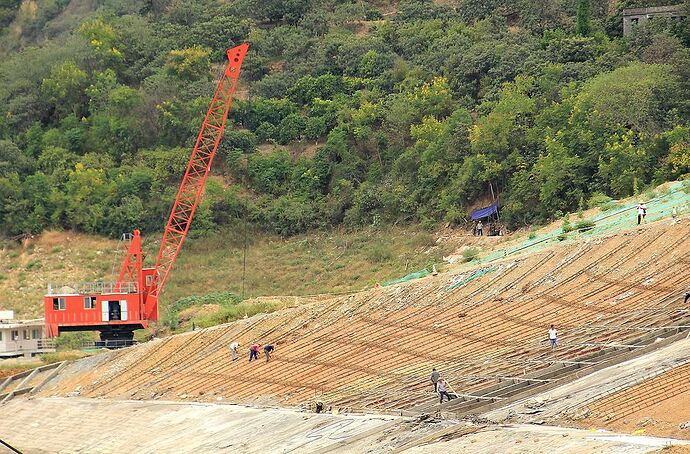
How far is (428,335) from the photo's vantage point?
49.1 metres

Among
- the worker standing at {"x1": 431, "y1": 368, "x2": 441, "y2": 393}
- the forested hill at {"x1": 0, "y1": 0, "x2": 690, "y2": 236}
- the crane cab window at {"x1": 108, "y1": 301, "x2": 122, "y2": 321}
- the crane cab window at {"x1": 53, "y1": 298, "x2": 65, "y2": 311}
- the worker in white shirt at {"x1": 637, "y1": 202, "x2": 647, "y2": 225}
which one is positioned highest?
the forested hill at {"x1": 0, "y1": 0, "x2": 690, "y2": 236}

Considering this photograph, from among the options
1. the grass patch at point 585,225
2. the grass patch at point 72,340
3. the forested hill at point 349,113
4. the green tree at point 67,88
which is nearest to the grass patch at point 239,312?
the grass patch at point 72,340

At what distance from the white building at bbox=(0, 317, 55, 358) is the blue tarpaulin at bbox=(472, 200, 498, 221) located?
791 inches

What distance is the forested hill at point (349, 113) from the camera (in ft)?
222

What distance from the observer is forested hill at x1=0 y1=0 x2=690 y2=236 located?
222 ft

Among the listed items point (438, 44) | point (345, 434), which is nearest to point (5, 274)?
point (438, 44)

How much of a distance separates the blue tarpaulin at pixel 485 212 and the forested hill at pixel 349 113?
2.25 ft

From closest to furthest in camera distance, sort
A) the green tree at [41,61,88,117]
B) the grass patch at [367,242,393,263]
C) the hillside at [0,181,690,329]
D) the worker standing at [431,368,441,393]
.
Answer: the worker standing at [431,368,441,393], the hillside at [0,181,690,329], the grass patch at [367,242,393,263], the green tree at [41,61,88,117]

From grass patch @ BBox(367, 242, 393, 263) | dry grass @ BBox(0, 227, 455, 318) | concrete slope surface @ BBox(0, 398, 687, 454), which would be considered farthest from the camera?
grass patch @ BBox(367, 242, 393, 263)

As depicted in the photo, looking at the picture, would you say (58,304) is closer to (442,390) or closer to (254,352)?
(254,352)

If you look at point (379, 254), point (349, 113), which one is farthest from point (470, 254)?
point (349, 113)

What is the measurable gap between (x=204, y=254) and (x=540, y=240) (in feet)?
82.8

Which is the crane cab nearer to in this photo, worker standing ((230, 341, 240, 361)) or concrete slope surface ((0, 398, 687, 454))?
concrete slope surface ((0, 398, 687, 454))

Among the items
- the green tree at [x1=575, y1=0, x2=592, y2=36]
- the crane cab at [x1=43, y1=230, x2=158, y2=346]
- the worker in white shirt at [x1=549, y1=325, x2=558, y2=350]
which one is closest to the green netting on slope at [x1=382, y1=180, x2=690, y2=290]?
the worker in white shirt at [x1=549, y1=325, x2=558, y2=350]
